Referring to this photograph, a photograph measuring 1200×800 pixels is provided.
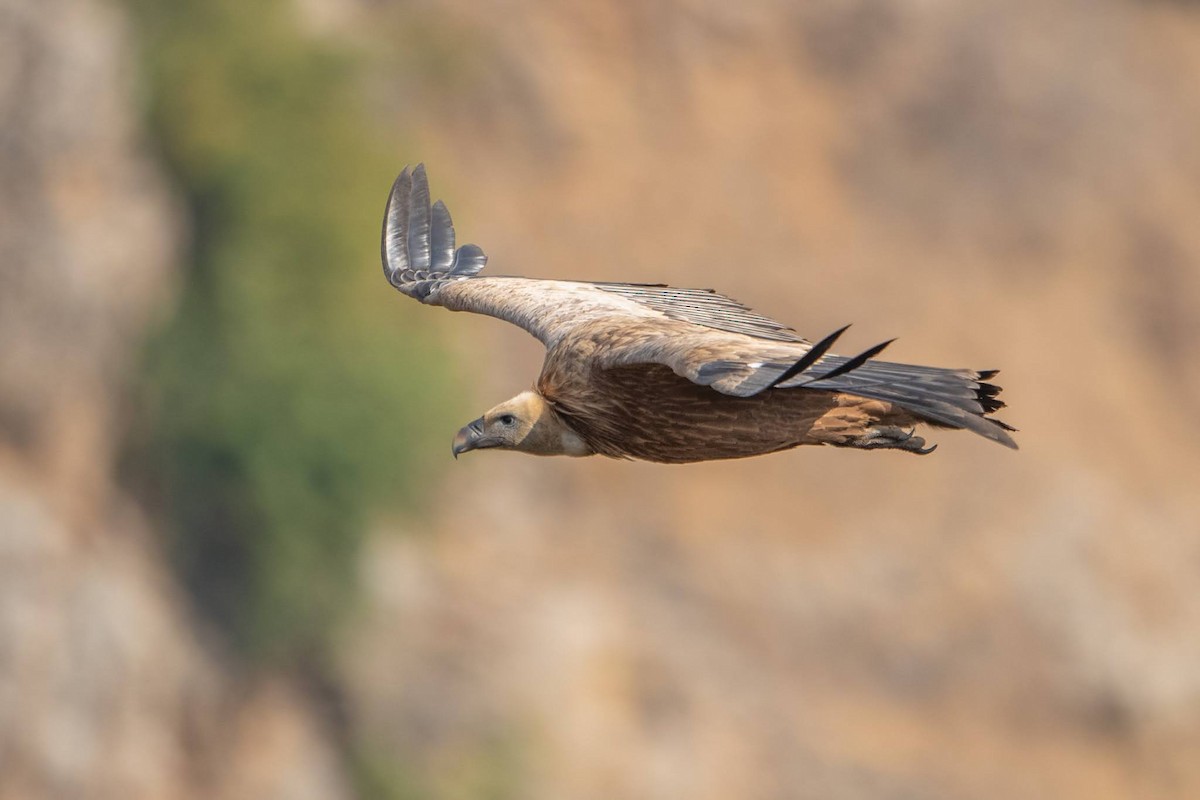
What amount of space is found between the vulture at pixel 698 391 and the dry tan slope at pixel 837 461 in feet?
64.0

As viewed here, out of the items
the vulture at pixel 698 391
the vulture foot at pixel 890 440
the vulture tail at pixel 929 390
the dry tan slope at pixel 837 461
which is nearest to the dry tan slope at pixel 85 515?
the dry tan slope at pixel 837 461

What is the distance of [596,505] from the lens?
1225 inches

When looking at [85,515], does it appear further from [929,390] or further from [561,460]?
[929,390]

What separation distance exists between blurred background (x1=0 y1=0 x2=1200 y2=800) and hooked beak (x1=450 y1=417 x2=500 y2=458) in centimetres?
1950

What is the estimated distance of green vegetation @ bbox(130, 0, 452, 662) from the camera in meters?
30.2

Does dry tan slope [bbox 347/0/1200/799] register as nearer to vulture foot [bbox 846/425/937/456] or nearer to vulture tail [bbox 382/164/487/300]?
vulture tail [bbox 382/164/487/300]

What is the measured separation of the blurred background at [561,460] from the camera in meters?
A: 28.8

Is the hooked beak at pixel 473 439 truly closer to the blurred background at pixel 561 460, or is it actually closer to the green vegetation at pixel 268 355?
the blurred background at pixel 561 460

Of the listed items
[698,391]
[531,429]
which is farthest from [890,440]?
[531,429]

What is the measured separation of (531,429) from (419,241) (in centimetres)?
274

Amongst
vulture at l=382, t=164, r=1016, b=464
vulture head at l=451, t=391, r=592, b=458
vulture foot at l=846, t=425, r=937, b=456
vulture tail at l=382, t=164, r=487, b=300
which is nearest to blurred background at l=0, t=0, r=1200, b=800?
vulture tail at l=382, t=164, r=487, b=300

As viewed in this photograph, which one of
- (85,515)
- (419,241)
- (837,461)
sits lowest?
(85,515)

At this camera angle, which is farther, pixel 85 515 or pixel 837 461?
pixel 837 461

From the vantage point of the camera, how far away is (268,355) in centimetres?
3039
